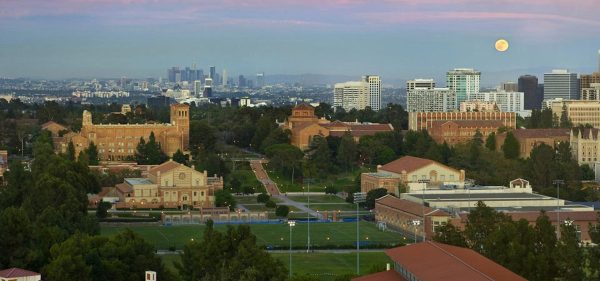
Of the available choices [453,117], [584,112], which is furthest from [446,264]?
[584,112]

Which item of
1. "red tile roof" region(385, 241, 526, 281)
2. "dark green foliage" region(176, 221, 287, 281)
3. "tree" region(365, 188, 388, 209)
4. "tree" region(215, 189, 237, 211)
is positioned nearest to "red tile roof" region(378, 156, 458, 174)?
"tree" region(365, 188, 388, 209)

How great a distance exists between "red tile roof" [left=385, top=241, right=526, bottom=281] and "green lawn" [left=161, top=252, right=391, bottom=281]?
29.5ft

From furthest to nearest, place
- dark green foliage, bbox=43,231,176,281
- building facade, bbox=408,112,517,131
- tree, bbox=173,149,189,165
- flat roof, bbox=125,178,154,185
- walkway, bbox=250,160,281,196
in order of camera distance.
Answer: building facade, bbox=408,112,517,131
tree, bbox=173,149,189,165
walkway, bbox=250,160,281,196
flat roof, bbox=125,178,154,185
dark green foliage, bbox=43,231,176,281

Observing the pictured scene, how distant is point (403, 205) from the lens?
50.8 metres

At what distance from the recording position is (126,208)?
184 ft

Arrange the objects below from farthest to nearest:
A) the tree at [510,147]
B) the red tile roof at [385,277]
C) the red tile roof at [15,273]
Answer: the tree at [510,147], the red tile roof at [385,277], the red tile roof at [15,273]

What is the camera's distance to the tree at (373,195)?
5594cm

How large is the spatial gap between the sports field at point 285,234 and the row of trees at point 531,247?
10.1 metres

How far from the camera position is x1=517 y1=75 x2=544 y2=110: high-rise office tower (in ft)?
584

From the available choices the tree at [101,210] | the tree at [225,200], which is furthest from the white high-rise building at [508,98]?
the tree at [101,210]

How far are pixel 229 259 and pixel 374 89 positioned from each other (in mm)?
155550

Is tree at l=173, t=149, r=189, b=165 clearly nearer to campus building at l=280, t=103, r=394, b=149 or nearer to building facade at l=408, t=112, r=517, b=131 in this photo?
campus building at l=280, t=103, r=394, b=149

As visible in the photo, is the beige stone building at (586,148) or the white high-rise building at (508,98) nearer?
the beige stone building at (586,148)

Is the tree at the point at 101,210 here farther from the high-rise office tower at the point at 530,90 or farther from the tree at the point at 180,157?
the high-rise office tower at the point at 530,90
